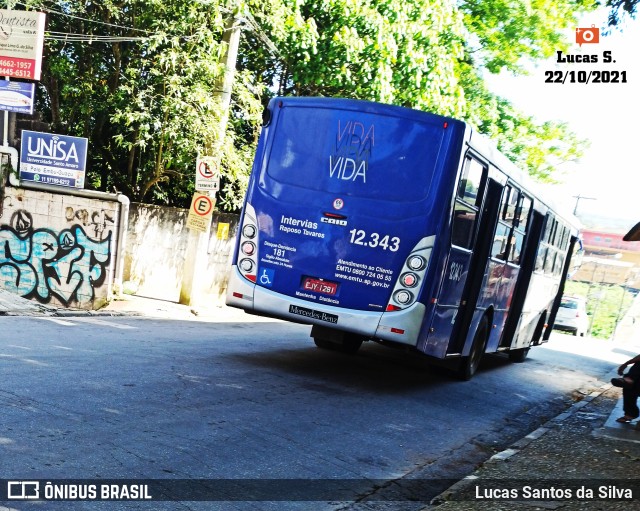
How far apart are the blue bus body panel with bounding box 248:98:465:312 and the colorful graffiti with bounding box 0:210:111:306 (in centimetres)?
736

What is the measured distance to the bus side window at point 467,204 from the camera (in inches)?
372

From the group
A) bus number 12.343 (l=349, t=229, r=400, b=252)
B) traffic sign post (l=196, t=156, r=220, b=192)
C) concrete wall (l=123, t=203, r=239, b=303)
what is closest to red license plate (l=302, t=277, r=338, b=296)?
bus number 12.343 (l=349, t=229, r=400, b=252)

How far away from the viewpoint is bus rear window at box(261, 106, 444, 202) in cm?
919

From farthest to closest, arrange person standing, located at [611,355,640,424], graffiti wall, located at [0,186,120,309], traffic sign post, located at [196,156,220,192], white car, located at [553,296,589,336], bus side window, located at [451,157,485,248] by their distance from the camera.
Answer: white car, located at [553,296,589,336]
traffic sign post, located at [196,156,220,192]
graffiti wall, located at [0,186,120,309]
bus side window, located at [451,157,485,248]
person standing, located at [611,355,640,424]

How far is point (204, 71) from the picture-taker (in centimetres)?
1761

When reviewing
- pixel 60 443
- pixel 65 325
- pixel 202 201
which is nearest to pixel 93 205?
pixel 202 201

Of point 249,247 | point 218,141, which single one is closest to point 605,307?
point 218,141

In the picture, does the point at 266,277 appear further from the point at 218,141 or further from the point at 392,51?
the point at 392,51

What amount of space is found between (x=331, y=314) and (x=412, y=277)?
1028 millimetres

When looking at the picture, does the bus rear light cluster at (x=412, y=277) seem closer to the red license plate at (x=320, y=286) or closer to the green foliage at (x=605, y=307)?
the red license plate at (x=320, y=286)

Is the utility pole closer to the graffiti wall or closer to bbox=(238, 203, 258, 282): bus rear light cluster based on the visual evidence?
the graffiti wall

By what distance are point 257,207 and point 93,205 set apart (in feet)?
23.7

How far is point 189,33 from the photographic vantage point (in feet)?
57.8

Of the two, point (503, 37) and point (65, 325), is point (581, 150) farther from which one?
point (65, 325)
